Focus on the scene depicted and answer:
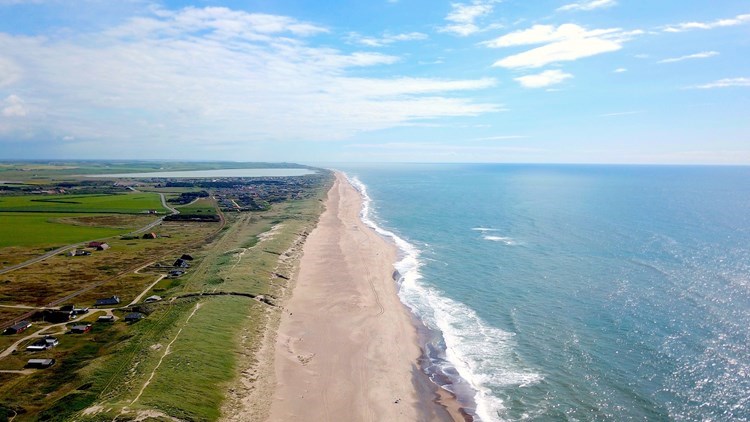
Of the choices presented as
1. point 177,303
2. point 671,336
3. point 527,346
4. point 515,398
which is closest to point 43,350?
point 177,303

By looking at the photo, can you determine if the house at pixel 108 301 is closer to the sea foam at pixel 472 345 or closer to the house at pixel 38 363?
the house at pixel 38 363

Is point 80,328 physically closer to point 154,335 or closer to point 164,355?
point 154,335

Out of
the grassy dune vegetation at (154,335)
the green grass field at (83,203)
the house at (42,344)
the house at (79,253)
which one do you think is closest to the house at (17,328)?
the grassy dune vegetation at (154,335)

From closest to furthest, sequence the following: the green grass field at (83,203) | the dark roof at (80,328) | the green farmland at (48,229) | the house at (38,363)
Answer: the house at (38,363)
the dark roof at (80,328)
the green farmland at (48,229)
the green grass field at (83,203)

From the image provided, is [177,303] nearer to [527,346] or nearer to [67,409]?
[67,409]

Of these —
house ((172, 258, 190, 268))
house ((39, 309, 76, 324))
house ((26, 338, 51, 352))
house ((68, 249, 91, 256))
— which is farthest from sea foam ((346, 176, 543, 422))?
house ((68, 249, 91, 256))

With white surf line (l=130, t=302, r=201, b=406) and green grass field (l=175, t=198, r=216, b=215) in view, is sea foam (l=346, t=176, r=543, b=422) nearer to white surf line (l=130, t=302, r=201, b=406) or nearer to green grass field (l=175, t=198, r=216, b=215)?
white surf line (l=130, t=302, r=201, b=406)
